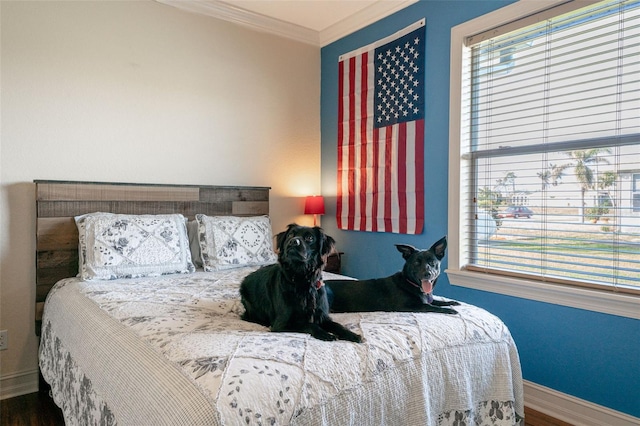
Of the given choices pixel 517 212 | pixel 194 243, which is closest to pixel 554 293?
pixel 517 212

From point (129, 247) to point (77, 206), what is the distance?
0.55m

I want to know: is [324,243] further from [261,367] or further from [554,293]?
[554,293]

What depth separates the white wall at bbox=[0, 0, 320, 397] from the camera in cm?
260

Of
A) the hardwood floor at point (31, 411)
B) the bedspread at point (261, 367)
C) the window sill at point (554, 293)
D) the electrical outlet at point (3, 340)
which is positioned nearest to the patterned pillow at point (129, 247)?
the bedspread at point (261, 367)

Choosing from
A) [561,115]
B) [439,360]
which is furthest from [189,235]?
[561,115]

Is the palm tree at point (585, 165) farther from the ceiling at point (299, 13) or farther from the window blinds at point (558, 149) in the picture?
the ceiling at point (299, 13)

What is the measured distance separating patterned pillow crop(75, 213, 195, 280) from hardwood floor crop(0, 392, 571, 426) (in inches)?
30.9

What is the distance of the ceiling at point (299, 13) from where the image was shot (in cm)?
326

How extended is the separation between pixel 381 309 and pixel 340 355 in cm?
55

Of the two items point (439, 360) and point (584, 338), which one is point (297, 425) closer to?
point (439, 360)

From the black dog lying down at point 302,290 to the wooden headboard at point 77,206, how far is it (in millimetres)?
1784

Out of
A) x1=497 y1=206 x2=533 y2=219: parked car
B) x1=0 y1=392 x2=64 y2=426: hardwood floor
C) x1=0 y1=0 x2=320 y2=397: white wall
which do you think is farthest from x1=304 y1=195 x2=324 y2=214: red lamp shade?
x1=0 y1=392 x2=64 y2=426: hardwood floor

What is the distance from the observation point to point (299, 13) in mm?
3482

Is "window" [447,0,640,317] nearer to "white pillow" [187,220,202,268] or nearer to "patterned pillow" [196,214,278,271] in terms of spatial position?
"patterned pillow" [196,214,278,271]
